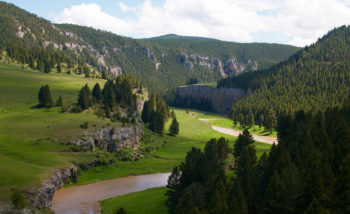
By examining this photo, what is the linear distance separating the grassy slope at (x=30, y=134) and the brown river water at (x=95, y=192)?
578 cm

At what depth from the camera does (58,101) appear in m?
120

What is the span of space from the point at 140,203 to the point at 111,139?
135ft

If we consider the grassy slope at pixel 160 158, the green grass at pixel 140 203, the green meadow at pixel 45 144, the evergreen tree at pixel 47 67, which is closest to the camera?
the green grass at pixel 140 203

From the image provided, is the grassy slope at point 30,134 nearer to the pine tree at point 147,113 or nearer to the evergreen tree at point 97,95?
the evergreen tree at point 97,95

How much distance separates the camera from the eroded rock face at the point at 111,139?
89.8 meters

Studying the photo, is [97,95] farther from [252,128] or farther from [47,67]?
[252,128]

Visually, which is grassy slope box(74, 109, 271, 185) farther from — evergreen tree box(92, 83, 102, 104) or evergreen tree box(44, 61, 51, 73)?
evergreen tree box(44, 61, 51, 73)

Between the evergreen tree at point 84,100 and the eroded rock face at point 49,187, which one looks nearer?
the eroded rock face at point 49,187

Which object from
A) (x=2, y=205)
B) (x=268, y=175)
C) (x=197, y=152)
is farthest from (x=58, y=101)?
(x=268, y=175)

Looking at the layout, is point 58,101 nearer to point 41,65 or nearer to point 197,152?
point 197,152

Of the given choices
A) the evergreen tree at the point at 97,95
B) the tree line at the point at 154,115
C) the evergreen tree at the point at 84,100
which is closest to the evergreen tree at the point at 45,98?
the evergreen tree at the point at 84,100

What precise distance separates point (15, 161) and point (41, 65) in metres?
148

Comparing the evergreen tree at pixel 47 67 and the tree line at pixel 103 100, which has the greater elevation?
the evergreen tree at pixel 47 67

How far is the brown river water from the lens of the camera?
5854cm
